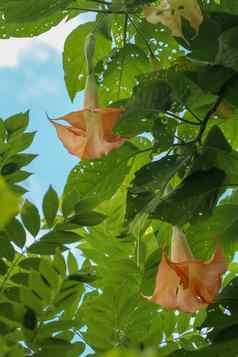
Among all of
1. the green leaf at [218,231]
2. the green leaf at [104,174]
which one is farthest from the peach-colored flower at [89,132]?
the green leaf at [218,231]

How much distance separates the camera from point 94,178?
114cm

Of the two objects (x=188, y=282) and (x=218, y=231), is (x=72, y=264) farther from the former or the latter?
(x=218, y=231)

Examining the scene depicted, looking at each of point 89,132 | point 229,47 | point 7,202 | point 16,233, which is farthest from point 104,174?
point 7,202

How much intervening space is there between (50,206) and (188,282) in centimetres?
24

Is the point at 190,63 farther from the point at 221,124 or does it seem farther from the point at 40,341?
the point at 40,341

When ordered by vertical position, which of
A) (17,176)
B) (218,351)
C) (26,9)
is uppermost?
(26,9)

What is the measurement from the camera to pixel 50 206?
0.96 meters

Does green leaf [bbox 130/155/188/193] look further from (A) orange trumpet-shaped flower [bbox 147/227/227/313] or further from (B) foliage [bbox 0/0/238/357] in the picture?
(A) orange trumpet-shaped flower [bbox 147/227/227/313]

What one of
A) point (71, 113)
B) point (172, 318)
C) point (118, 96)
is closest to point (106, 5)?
point (118, 96)

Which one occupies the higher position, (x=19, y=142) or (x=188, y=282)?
(x=19, y=142)

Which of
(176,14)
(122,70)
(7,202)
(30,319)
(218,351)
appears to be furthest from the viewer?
(122,70)

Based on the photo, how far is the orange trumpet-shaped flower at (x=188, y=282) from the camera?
947 millimetres

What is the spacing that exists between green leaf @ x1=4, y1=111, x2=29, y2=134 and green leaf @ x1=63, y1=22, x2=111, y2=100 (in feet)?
0.87

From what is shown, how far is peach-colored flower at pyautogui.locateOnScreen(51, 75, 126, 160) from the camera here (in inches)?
39.3
